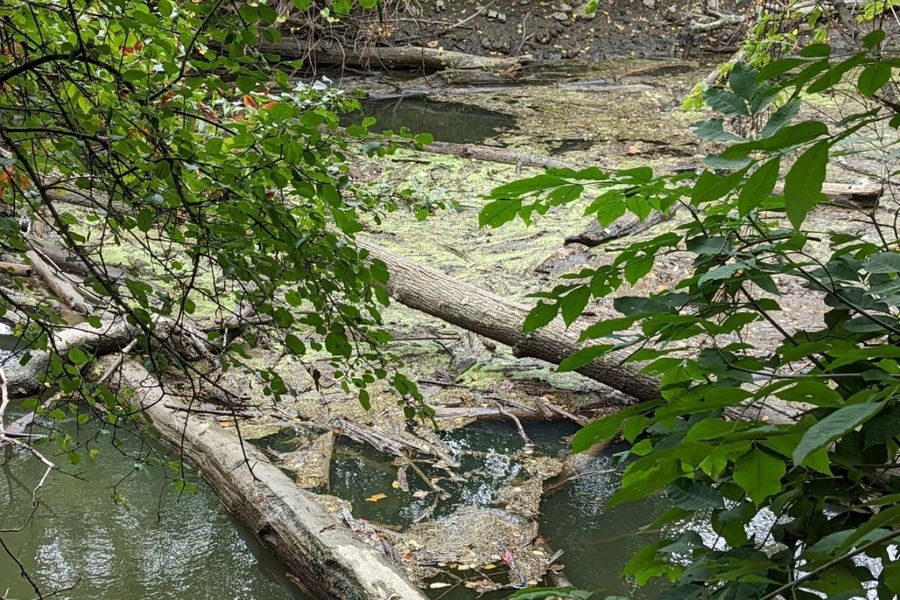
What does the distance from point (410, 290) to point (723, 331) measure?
131 inches

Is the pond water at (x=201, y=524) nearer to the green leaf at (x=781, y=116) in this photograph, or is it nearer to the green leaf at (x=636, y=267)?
the green leaf at (x=636, y=267)

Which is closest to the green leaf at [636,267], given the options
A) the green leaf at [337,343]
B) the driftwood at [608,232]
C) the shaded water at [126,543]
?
the green leaf at [337,343]

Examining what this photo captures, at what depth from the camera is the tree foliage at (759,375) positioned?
678mm

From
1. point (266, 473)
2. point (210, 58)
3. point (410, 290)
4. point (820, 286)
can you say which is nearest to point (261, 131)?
point (210, 58)

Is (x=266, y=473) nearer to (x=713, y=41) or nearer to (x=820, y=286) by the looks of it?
(x=820, y=286)

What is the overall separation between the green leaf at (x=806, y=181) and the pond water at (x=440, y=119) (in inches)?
302

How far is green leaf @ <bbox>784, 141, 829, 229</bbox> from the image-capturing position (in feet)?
1.99

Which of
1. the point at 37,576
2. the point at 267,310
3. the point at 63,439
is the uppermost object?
the point at 267,310

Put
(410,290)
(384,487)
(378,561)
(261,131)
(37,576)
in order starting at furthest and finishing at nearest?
(410,290)
(384,487)
(37,576)
(378,561)
(261,131)

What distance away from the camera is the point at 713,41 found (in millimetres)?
12742

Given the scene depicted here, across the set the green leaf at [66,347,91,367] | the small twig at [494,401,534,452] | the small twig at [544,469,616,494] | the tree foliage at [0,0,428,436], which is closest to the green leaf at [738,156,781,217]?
the tree foliage at [0,0,428,436]

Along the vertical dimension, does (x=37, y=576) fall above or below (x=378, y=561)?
below

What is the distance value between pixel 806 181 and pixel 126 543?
3186mm

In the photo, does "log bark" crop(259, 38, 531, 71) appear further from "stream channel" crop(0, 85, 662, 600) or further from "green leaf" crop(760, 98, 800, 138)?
"green leaf" crop(760, 98, 800, 138)
